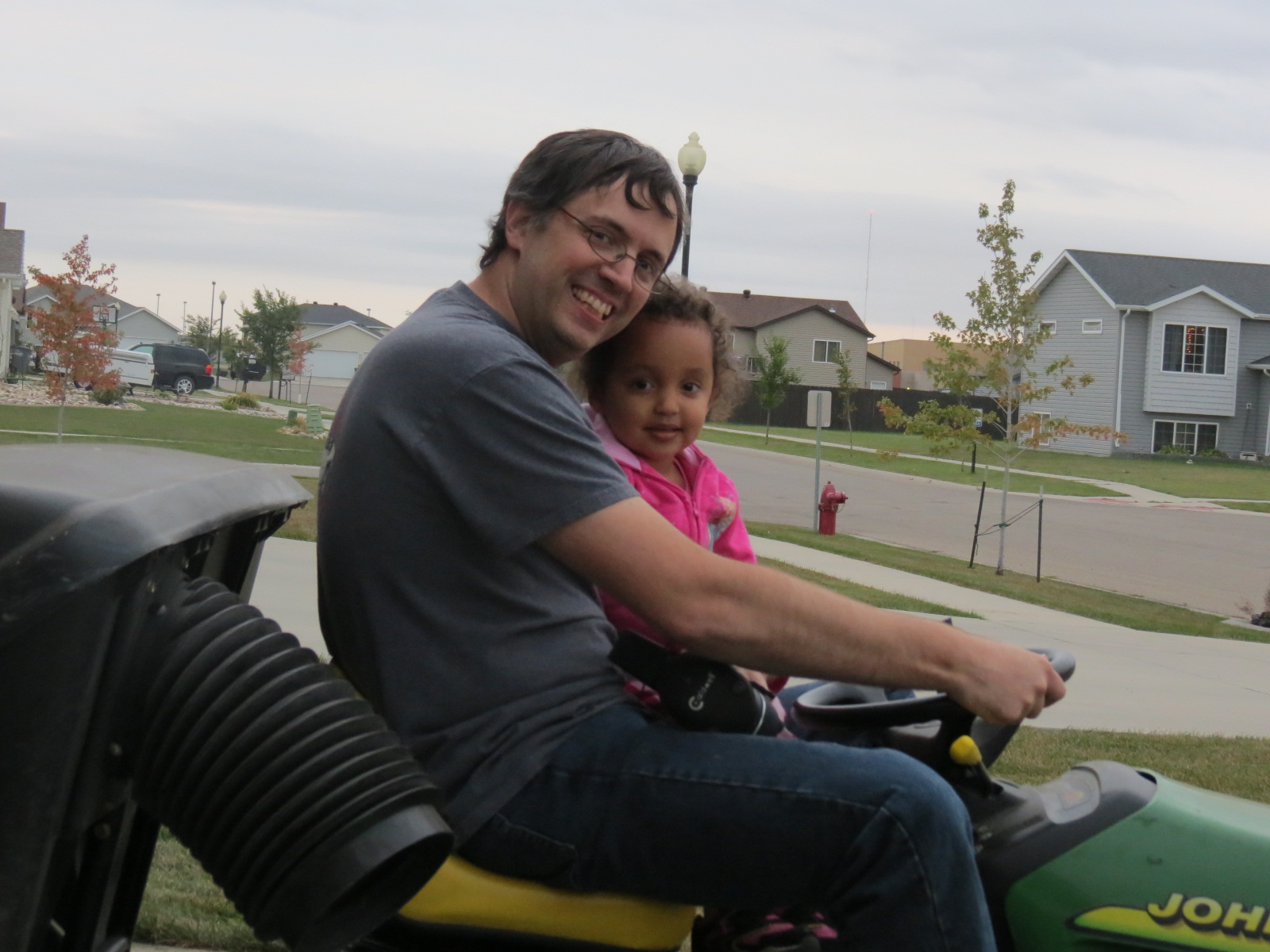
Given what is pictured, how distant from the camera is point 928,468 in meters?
34.0

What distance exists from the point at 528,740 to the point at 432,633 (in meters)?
0.21

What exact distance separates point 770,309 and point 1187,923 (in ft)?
229

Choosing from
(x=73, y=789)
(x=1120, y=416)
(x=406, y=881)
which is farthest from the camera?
(x=1120, y=416)

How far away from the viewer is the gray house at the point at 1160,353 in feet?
144

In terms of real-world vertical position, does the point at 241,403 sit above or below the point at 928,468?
above

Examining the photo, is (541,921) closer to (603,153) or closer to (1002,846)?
(1002,846)

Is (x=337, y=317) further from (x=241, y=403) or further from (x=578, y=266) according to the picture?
(x=578, y=266)

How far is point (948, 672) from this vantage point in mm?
1935

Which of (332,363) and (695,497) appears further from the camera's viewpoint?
(332,363)

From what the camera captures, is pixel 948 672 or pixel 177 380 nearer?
pixel 948 672

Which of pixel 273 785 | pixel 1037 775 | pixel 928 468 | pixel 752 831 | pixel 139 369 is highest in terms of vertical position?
pixel 139 369

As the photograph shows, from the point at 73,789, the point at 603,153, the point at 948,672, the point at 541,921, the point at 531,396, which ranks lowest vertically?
the point at 541,921

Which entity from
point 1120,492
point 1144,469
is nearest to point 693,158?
point 1120,492

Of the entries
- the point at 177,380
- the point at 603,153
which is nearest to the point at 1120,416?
the point at 177,380
